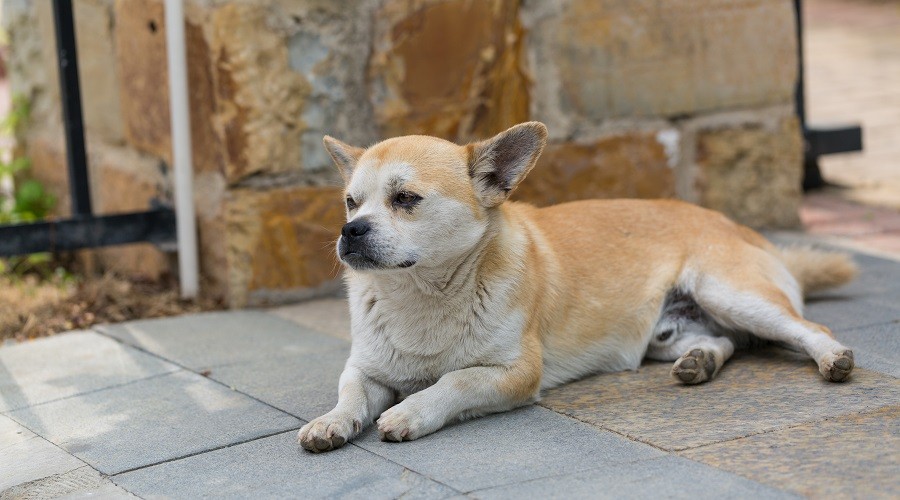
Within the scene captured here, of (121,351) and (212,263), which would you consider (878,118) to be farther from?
(121,351)

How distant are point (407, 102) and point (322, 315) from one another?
96cm

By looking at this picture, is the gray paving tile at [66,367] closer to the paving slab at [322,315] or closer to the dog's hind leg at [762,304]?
the paving slab at [322,315]

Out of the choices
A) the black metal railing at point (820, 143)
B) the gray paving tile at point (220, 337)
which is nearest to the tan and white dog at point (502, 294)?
the gray paving tile at point (220, 337)

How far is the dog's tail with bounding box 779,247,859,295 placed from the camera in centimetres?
389

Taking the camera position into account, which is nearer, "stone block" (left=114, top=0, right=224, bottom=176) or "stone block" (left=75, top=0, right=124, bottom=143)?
"stone block" (left=114, top=0, right=224, bottom=176)

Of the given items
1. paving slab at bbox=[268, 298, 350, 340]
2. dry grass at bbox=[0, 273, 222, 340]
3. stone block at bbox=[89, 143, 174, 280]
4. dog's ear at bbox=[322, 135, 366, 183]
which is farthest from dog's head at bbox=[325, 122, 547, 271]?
stone block at bbox=[89, 143, 174, 280]

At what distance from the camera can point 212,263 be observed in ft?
14.6

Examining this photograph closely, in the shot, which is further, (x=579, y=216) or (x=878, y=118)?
(x=878, y=118)

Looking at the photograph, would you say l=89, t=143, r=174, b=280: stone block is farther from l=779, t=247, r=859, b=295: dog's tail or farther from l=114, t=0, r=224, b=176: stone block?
l=779, t=247, r=859, b=295: dog's tail

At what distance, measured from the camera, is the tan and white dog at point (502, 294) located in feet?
9.55

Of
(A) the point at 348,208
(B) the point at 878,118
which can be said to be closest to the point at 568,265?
(A) the point at 348,208

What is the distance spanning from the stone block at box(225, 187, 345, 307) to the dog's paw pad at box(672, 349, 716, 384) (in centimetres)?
160

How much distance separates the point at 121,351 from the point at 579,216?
1.66 m

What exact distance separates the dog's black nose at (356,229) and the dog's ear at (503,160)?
1.24ft
